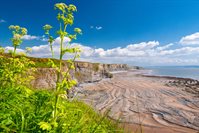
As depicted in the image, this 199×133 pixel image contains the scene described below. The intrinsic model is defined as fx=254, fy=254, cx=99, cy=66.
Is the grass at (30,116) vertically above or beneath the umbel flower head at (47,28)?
beneath

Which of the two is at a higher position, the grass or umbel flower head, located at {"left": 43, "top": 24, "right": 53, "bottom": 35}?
umbel flower head, located at {"left": 43, "top": 24, "right": 53, "bottom": 35}

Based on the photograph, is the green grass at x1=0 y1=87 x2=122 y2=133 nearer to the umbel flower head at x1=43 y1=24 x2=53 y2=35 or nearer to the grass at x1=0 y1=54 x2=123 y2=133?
the grass at x1=0 y1=54 x2=123 y2=133

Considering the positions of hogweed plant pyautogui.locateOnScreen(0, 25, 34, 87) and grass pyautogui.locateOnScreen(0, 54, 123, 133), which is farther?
hogweed plant pyautogui.locateOnScreen(0, 25, 34, 87)

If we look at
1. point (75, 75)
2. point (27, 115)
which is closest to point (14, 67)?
point (27, 115)

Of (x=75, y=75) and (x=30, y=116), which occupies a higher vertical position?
(x=30, y=116)

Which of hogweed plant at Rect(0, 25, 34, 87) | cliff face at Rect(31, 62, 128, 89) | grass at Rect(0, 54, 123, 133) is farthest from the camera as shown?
cliff face at Rect(31, 62, 128, 89)

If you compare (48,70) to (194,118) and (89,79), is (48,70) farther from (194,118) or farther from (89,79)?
(89,79)

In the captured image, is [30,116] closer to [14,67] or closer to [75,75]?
[14,67]

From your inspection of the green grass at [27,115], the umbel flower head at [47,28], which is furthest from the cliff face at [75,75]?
the umbel flower head at [47,28]

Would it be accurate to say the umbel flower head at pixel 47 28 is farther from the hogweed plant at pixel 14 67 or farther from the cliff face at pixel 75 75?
the cliff face at pixel 75 75

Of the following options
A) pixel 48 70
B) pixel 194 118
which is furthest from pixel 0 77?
pixel 48 70

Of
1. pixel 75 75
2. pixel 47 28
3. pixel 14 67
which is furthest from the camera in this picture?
pixel 75 75

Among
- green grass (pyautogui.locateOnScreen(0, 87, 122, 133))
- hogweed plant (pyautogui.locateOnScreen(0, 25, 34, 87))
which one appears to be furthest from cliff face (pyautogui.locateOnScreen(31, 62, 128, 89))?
green grass (pyautogui.locateOnScreen(0, 87, 122, 133))

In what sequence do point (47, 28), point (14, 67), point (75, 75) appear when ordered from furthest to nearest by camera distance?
1. point (75, 75)
2. point (14, 67)
3. point (47, 28)
